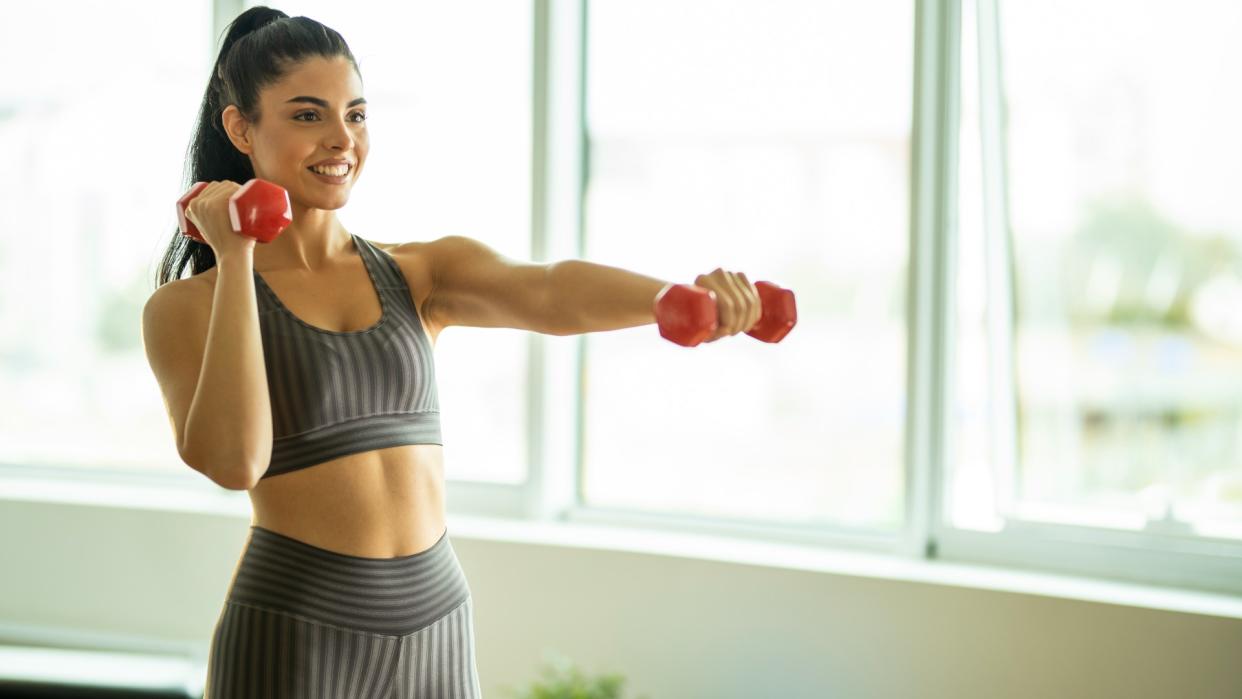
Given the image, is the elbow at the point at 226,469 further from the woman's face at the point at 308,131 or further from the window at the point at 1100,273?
the window at the point at 1100,273

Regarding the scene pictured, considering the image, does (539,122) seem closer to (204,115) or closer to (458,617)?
(204,115)

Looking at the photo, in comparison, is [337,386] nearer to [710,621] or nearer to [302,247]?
[302,247]

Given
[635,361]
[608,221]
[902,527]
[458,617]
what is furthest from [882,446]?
[458,617]

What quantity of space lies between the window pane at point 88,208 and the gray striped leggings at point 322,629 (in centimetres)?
198

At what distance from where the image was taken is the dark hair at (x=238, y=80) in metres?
1.31

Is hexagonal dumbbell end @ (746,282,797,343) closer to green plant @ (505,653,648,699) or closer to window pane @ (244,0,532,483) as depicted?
green plant @ (505,653,648,699)

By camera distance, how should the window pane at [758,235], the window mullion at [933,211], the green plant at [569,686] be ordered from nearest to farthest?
the green plant at [569,686]
the window mullion at [933,211]
the window pane at [758,235]

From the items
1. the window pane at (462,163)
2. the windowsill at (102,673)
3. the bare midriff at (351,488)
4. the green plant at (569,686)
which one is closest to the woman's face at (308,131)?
the bare midriff at (351,488)

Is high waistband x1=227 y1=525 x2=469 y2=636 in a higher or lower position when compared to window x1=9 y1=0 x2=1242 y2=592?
lower

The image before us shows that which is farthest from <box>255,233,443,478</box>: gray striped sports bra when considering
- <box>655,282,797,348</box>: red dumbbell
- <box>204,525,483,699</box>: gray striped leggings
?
<box>655,282,797,348</box>: red dumbbell

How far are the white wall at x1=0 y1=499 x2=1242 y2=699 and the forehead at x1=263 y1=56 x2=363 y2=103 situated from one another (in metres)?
1.36

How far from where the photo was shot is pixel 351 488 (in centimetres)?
131

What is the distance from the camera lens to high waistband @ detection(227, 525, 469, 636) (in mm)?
1296

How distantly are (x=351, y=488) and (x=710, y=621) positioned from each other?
121 cm
